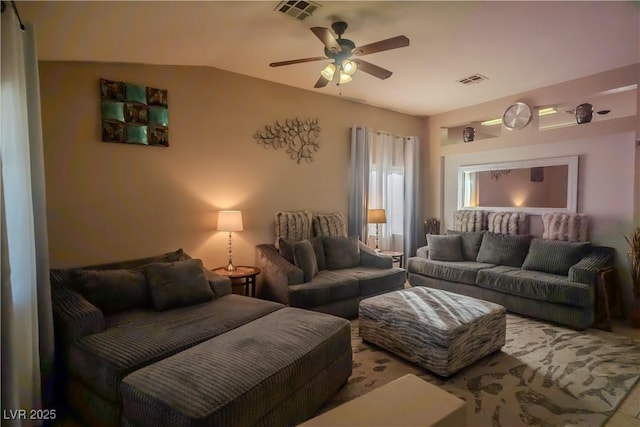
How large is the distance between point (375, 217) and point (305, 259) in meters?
1.75

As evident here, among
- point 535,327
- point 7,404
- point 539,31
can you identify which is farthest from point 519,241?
point 7,404

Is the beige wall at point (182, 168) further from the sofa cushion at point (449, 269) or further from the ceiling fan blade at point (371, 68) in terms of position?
the ceiling fan blade at point (371, 68)

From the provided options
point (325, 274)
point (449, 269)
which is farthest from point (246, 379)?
point (449, 269)

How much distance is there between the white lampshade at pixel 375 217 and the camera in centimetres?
495

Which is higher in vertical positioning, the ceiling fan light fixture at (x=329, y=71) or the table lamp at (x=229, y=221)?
the ceiling fan light fixture at (x=329, y=71)

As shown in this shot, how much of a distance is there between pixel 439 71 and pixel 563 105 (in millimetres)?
1903

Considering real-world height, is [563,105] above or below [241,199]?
above

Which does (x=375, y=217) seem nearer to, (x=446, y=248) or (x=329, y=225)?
(x=329, y=225)

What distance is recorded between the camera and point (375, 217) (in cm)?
496

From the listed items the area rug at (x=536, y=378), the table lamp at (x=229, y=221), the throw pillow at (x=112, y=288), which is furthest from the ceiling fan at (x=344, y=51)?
the area rug at (x=536, y=378)

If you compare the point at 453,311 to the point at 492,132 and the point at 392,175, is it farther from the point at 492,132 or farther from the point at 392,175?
the point at 492,132

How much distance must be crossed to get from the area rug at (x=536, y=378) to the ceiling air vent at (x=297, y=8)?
2.73 m

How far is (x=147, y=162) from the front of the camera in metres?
3.24

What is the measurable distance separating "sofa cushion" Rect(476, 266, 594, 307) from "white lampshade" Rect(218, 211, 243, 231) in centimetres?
290
